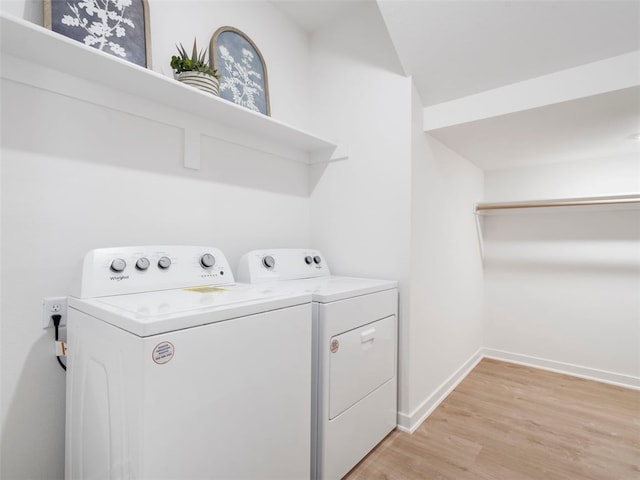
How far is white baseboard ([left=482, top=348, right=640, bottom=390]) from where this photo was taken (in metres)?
2.39

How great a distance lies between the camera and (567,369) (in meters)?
2.60

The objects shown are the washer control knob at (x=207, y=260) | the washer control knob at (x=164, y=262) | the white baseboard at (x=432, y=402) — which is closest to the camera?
the washer control knob at (x=164, y=262)

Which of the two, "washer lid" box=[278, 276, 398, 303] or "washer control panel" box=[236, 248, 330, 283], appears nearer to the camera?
"washer lid" box=[278, 276, 398, 303]

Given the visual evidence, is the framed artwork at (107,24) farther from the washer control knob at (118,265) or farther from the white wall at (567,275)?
the white wall at (567,275)

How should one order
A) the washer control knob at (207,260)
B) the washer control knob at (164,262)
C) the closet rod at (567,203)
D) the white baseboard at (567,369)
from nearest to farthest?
the washer control knob at (164,262)
the washer control knob at (207,260)
the closet rod at (567,203)
the white baseboard at (567,369)

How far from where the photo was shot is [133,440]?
0.81 metres

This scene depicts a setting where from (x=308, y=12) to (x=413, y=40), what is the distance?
0.83 meters

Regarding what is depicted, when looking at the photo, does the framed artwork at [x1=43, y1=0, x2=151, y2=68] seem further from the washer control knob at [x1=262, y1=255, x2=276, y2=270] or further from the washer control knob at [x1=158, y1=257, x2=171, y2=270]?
the washer control knob at [x1=262, y1=255, x2=276, y2=270]

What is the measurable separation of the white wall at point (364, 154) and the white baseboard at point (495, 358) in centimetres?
17

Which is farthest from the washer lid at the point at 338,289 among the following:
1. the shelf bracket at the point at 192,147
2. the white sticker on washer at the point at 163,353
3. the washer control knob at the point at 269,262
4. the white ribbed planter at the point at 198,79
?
the white ribbed planter at the point at 198,79

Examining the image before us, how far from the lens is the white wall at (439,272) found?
1878 millimetres

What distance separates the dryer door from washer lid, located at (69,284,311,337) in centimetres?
31

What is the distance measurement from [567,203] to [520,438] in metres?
1.53

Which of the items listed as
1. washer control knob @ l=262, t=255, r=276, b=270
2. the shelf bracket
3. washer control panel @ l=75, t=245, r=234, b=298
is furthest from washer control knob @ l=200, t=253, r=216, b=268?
the shelf bracket
